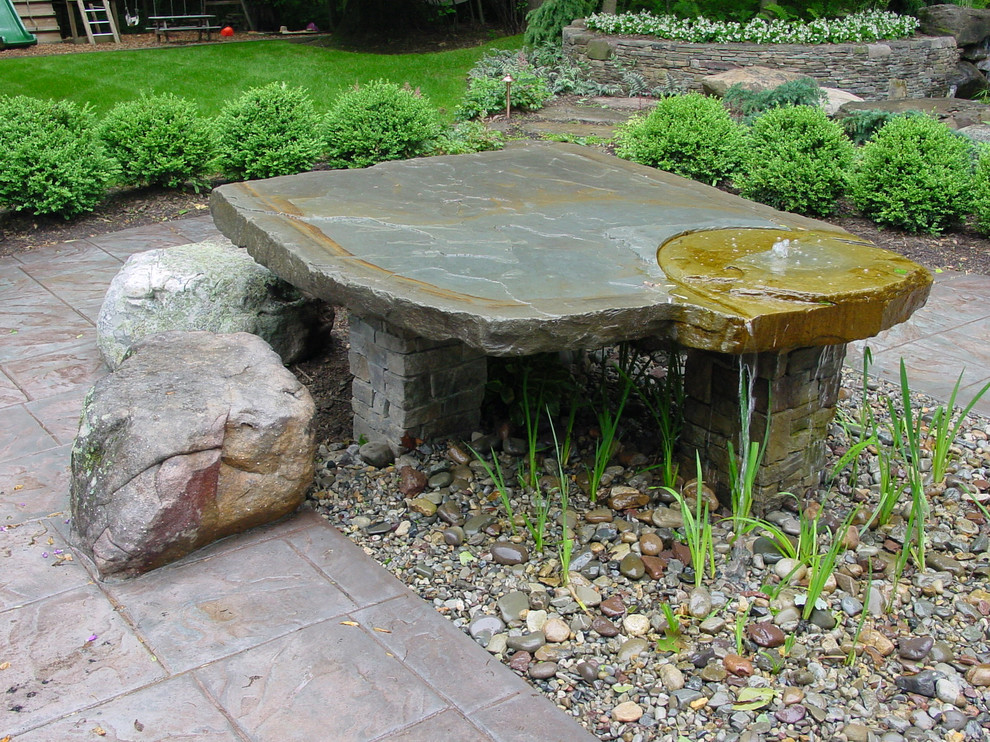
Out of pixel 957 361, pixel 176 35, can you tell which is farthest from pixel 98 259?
pixel 176 35

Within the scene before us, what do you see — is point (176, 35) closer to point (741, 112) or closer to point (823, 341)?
point (741, 112)

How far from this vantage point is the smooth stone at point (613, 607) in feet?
9.73

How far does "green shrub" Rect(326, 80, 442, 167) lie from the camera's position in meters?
7.48

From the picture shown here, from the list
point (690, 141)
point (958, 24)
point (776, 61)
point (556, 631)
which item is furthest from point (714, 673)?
point (958, 24)

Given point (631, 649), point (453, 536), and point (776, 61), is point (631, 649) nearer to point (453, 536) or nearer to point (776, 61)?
point (453, 536)

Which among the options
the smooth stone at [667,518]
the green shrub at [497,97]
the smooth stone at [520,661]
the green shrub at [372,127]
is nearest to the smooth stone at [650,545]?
the smooth stone at [667,518]

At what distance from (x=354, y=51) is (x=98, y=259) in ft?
30.1

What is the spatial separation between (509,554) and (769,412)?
42.4 inches

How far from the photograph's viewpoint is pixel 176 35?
15.8 meters

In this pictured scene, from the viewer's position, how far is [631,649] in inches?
110

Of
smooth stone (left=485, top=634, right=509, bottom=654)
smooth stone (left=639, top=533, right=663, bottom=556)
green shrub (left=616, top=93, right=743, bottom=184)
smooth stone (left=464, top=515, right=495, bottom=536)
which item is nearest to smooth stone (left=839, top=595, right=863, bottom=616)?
smooth stone (left=639, top=533, right=663, bottom=556)

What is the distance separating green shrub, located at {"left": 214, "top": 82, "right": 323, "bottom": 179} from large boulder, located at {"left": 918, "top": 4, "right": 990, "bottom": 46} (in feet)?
35.5

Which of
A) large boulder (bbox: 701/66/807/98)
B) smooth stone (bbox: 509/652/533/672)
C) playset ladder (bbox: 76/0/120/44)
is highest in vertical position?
playset ladder (bbox: 76/0/120/44)

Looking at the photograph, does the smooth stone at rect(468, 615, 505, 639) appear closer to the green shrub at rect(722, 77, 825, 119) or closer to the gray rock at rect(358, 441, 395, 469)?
the gray rock at rect(358, 441, 395, 469)
